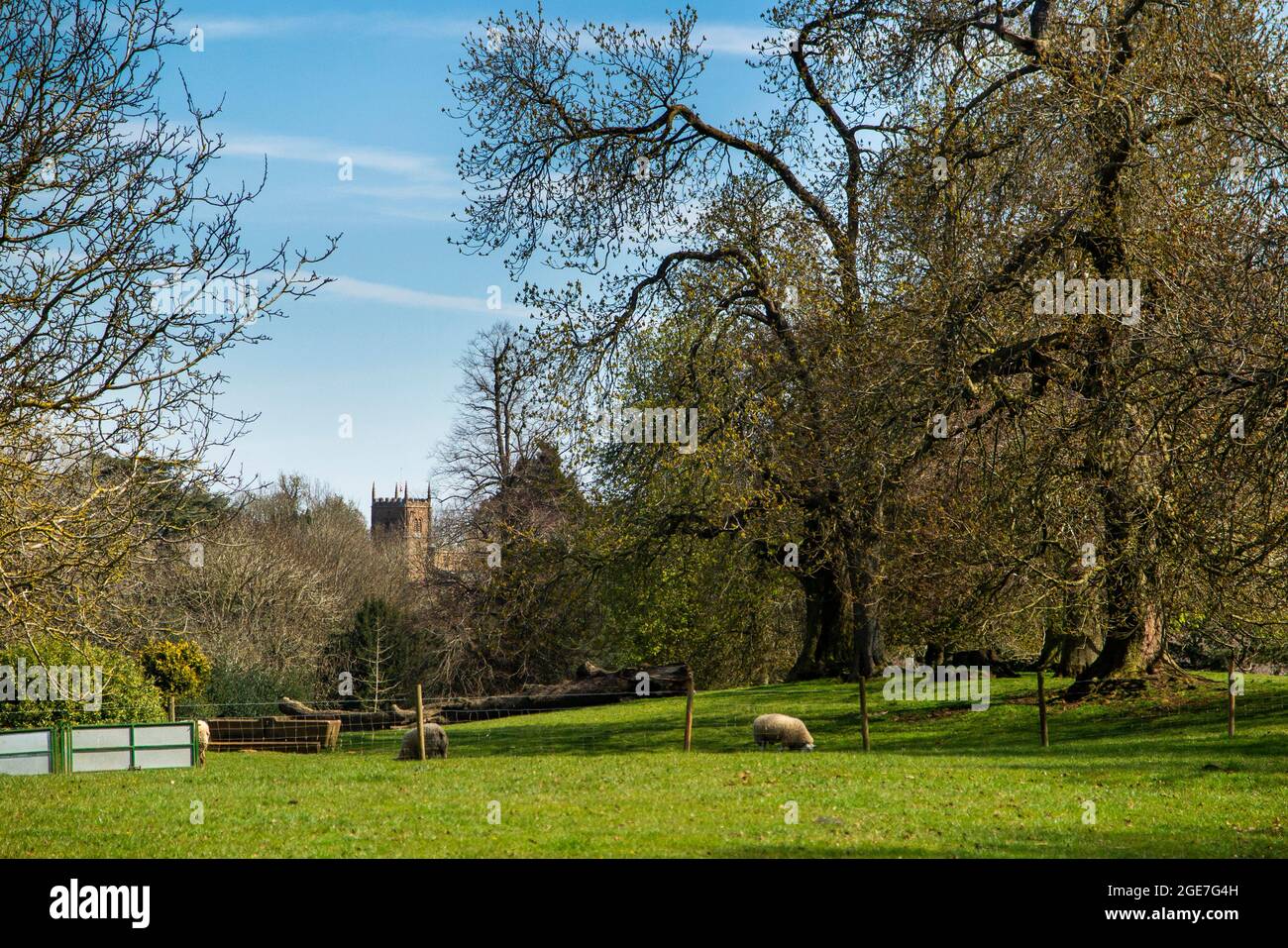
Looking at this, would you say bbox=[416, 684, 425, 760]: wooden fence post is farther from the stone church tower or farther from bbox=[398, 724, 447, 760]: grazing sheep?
the stone church tower

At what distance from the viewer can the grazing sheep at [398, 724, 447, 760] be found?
2105cm

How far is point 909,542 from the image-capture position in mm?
21969

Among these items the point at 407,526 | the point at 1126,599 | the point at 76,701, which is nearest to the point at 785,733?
the point at 1126,599

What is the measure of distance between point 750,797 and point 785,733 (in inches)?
289

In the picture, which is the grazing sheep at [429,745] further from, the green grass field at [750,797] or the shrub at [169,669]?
the shrub at [169,669]

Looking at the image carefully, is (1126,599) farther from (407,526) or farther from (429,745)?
(407,526)

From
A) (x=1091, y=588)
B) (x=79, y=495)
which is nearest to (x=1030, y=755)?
(x=1091, y=588)

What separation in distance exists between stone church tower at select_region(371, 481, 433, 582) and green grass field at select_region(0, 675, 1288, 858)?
2990 cm

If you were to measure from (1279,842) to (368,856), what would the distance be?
8943mm

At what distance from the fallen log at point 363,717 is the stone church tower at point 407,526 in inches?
668

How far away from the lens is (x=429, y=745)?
21.3 meters
